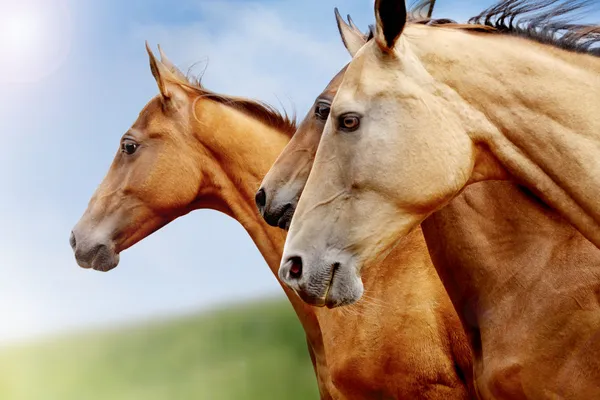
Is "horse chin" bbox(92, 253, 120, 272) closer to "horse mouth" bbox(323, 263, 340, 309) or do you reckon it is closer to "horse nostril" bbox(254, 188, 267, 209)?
"horse nostril" bbox(254, 188, 267, 209)

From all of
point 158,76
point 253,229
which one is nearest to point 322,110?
point 253,229

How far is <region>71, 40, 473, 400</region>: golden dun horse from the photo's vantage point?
3816 mm

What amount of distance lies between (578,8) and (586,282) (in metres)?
0.96

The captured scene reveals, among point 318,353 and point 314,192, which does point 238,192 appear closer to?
point 318,353

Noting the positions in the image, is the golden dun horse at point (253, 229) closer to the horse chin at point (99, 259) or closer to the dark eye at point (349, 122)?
the horse chin at point (99, 259)

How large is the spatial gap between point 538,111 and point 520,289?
0.78m

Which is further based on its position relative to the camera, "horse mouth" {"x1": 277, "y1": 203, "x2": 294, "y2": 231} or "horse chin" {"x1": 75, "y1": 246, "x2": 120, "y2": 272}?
"horse chin" {"x1": 75, "y1": 246, "x2": 120, "y2": 272}

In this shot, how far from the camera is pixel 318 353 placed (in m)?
4.45

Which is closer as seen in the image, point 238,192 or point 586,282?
point 586,282

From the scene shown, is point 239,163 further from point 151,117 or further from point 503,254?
point 503,254

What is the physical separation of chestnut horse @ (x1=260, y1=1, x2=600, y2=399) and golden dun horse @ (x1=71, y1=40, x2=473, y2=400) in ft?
2.17

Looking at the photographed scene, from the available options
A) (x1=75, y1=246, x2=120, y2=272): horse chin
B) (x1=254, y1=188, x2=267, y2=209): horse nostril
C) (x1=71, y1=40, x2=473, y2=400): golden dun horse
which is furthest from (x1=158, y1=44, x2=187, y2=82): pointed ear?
(x1=254, y1=188, x2=267, y2=209): horse nostril

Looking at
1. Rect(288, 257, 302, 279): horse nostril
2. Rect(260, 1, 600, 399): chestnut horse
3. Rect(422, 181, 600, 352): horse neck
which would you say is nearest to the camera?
Rect(288, 257, 302, 279): horse nostril

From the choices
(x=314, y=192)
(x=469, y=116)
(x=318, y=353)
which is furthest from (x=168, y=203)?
(x=469, y=116)
